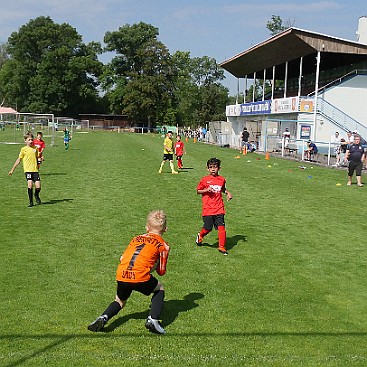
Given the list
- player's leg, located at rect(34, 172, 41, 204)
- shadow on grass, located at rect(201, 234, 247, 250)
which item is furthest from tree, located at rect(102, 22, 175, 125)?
shadow on grass, located at rect(201, 234, 247, 250)

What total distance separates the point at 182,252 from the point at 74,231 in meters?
2.47

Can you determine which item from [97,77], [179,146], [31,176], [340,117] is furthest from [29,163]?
[97,77]

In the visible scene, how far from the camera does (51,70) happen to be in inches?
3831

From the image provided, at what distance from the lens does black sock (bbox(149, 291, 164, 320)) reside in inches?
201

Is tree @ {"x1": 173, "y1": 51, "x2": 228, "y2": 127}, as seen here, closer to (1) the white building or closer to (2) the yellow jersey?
(1) the white building

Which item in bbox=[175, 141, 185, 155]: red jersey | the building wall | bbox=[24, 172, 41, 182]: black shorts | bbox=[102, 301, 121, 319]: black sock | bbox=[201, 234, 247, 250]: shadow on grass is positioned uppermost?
the building wall

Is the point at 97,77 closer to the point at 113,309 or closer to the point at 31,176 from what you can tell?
the point at 31,176

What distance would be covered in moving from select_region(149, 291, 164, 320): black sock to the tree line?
3304 inches

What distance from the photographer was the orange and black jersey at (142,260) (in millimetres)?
5027

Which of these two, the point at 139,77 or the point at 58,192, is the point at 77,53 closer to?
the point at 139,77

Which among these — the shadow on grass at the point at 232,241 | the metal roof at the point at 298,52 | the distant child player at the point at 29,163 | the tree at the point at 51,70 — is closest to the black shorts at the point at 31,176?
the distant child player at the point at 29,163

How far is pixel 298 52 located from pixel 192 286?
37.5 metres

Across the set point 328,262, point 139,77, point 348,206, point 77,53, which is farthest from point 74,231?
point 77,53

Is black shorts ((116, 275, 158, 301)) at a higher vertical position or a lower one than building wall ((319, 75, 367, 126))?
lower
